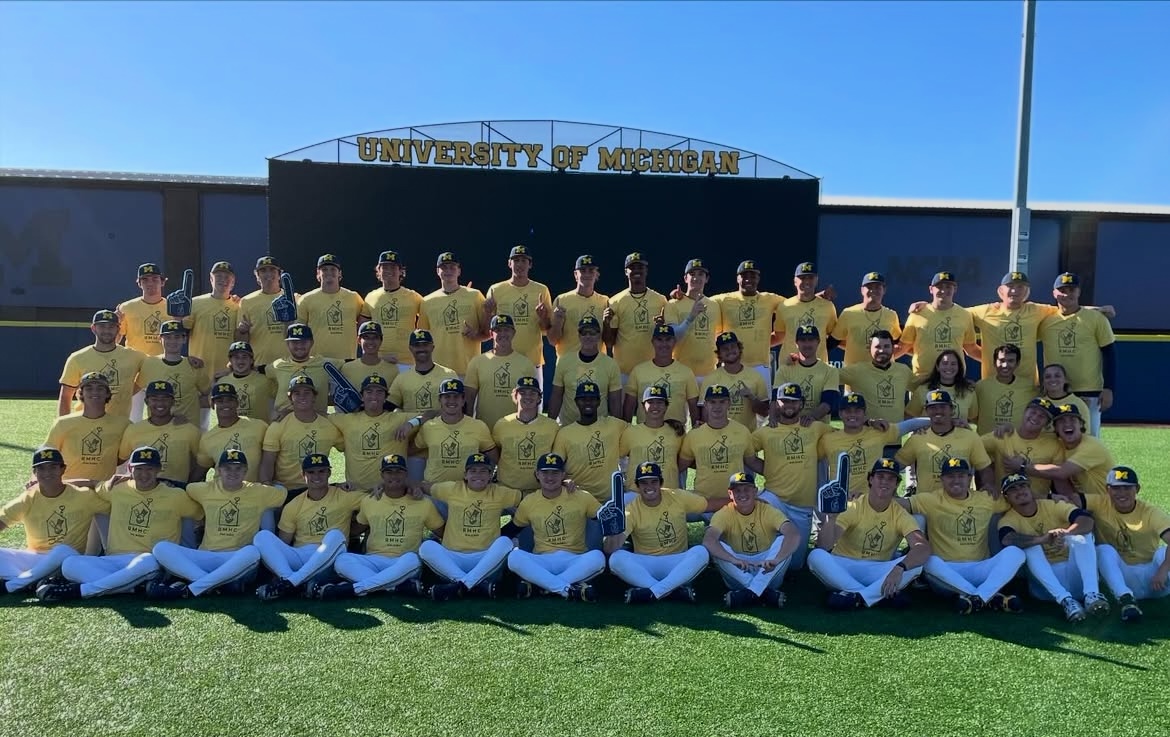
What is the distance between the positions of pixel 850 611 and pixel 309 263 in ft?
35.3

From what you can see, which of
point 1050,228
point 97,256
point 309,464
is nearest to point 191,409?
point 309,464

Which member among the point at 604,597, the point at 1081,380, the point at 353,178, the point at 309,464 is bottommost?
the point at 604,597

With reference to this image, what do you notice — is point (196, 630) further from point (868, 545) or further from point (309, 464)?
point (868, 545)

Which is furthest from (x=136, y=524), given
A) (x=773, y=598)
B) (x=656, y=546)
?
(x=773, y=598)

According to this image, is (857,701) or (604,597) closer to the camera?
(857,701)

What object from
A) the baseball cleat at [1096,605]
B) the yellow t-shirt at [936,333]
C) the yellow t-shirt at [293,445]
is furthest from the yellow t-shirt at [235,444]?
the baseball cleat at [1096,605]

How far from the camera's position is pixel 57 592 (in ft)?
17.4

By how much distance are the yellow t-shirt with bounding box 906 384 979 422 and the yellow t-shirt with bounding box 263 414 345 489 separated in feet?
16.6

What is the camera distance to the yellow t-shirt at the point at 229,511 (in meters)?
5.83

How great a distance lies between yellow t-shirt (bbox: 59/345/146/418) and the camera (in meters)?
6.89

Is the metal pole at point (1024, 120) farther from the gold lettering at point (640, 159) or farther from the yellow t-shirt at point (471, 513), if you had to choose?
the yellow t-shirt at point (471, 513)

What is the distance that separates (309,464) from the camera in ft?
19.3

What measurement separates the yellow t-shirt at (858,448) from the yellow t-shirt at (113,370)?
606 centimetres

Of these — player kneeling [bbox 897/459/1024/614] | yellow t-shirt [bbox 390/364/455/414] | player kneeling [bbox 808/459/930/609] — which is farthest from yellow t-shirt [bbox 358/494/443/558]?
player kneeling [bbox 897/459/1024/614]
